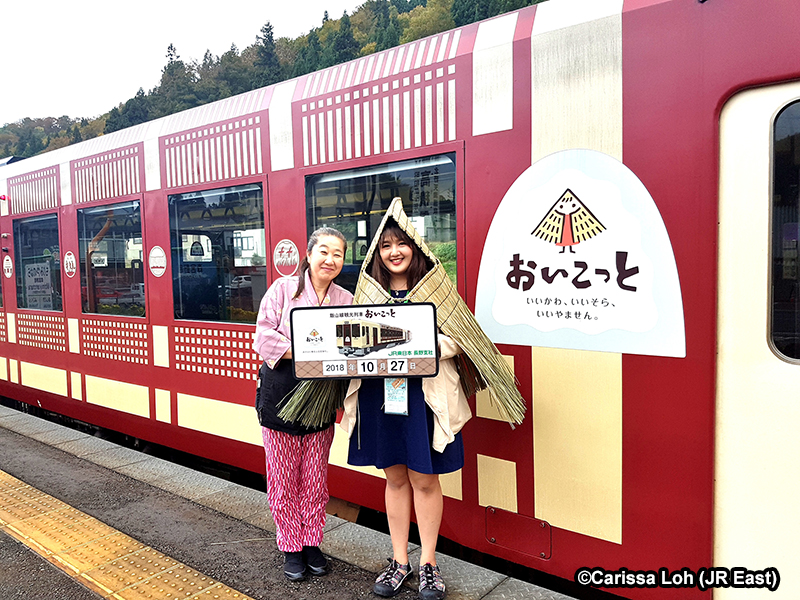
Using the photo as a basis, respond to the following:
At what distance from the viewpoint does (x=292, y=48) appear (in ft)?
236

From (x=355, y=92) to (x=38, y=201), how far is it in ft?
13.3

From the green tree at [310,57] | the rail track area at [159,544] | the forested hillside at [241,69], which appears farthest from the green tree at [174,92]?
the rail track area at [159,544]

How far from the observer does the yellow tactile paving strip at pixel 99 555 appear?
106 inches

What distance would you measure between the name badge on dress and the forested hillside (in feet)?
179

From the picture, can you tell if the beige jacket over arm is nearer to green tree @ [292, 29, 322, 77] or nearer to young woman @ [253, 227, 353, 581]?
young woman @ [253, 227, 353, 581]

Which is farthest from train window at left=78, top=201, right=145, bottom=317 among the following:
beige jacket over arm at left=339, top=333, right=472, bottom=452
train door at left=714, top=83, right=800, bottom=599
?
train door at left=714, top=83, right=800, bottom=599

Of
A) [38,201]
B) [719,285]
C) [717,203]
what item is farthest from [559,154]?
[38,201]

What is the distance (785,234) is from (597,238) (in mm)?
605

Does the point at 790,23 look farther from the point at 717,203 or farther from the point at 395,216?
the point at 395,216

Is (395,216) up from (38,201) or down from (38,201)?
down

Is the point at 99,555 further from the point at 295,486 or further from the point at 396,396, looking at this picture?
the point at 396,396

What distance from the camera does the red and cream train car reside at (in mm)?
2012

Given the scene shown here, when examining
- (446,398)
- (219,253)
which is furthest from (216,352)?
(446,398)

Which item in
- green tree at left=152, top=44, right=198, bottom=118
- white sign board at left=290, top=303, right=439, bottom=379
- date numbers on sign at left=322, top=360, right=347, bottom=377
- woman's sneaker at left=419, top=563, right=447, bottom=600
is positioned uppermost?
green tree at left=152, top=44, right=198, bottom=118
